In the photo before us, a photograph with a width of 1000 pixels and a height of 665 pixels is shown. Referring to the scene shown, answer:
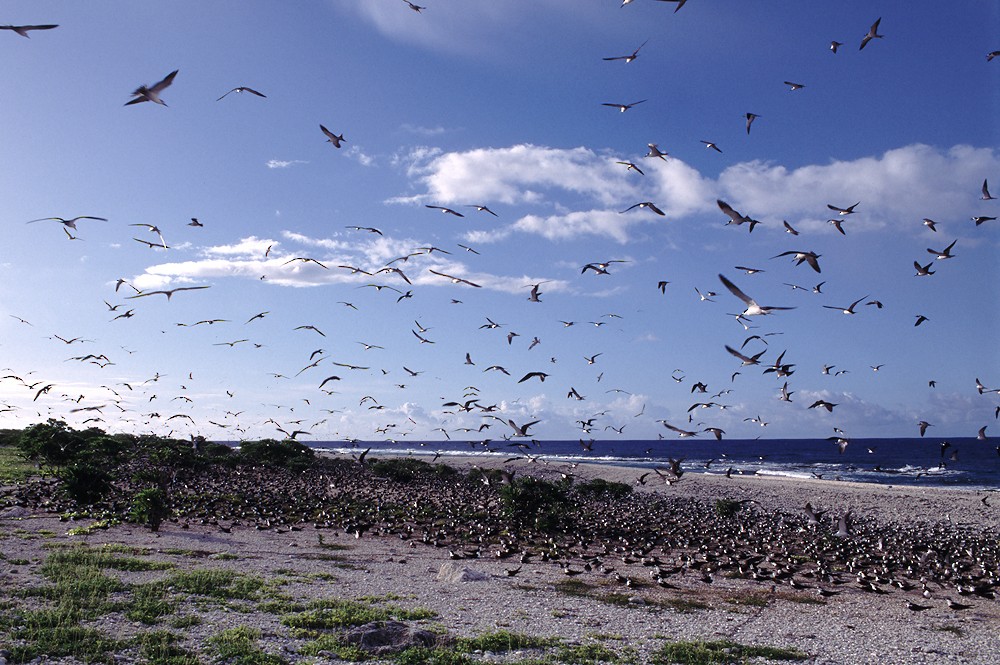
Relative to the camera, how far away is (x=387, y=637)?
1056 cm

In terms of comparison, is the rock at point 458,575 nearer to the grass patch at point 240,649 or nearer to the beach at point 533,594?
the beach at point 533,594

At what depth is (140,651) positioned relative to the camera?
9.52 meters

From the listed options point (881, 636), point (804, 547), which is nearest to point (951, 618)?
point (881, 636)

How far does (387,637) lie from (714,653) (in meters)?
5.46

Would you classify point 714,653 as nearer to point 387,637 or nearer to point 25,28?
point 387,637

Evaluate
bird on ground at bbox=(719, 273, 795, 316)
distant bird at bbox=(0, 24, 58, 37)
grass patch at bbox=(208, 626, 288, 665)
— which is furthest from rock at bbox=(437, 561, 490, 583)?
distant bird at bbox=(0, 24, 58, 37)

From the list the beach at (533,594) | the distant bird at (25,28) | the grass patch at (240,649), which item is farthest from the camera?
the beach at (533,594)

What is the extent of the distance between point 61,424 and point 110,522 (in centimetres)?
3312

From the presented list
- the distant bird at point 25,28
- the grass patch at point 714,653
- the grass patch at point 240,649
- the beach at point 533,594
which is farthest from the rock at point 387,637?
the distant bird at point 25,28

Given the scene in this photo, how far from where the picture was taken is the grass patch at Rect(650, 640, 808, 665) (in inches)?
408

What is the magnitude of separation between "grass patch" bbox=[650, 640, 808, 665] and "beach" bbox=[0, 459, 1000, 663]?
4.7 inches

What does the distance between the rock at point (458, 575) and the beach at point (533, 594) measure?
0.19ft

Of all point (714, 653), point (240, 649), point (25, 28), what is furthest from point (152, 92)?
point (714, 653)

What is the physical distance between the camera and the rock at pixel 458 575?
53.0 ft
